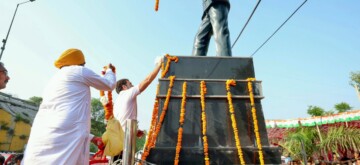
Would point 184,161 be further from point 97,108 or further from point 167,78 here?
point 97,108

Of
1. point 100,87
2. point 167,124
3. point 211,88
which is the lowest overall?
point 167,124

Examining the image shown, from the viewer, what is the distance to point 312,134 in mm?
14391

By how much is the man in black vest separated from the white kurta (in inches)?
81.1

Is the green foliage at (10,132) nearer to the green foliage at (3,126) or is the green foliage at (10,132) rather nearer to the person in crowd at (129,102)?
the green foliage at (3,126)

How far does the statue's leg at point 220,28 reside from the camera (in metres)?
3.80

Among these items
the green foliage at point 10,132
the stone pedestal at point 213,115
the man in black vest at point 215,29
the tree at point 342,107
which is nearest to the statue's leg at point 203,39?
the man in black vest at point 215,29

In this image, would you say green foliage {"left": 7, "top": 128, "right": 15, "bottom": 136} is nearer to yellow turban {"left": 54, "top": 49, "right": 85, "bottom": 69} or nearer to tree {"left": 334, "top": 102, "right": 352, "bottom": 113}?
yellow turban {"left": 54, "top": 49, "right": 85, "bottom": 69}

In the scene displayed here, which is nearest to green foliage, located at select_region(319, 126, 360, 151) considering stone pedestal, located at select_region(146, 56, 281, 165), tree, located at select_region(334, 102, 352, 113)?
stone pedestal, located at select_region(146, 56, 281, 165)

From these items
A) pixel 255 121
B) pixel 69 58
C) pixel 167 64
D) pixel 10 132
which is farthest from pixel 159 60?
pixel 10 132

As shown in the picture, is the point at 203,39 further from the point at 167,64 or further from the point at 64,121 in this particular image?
the point at 64,121

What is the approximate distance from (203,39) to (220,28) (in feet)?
1.58

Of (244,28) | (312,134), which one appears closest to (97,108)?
(312,134)

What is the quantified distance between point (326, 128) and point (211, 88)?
14.9 metres

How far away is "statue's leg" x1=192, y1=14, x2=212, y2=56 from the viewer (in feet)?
14.1
